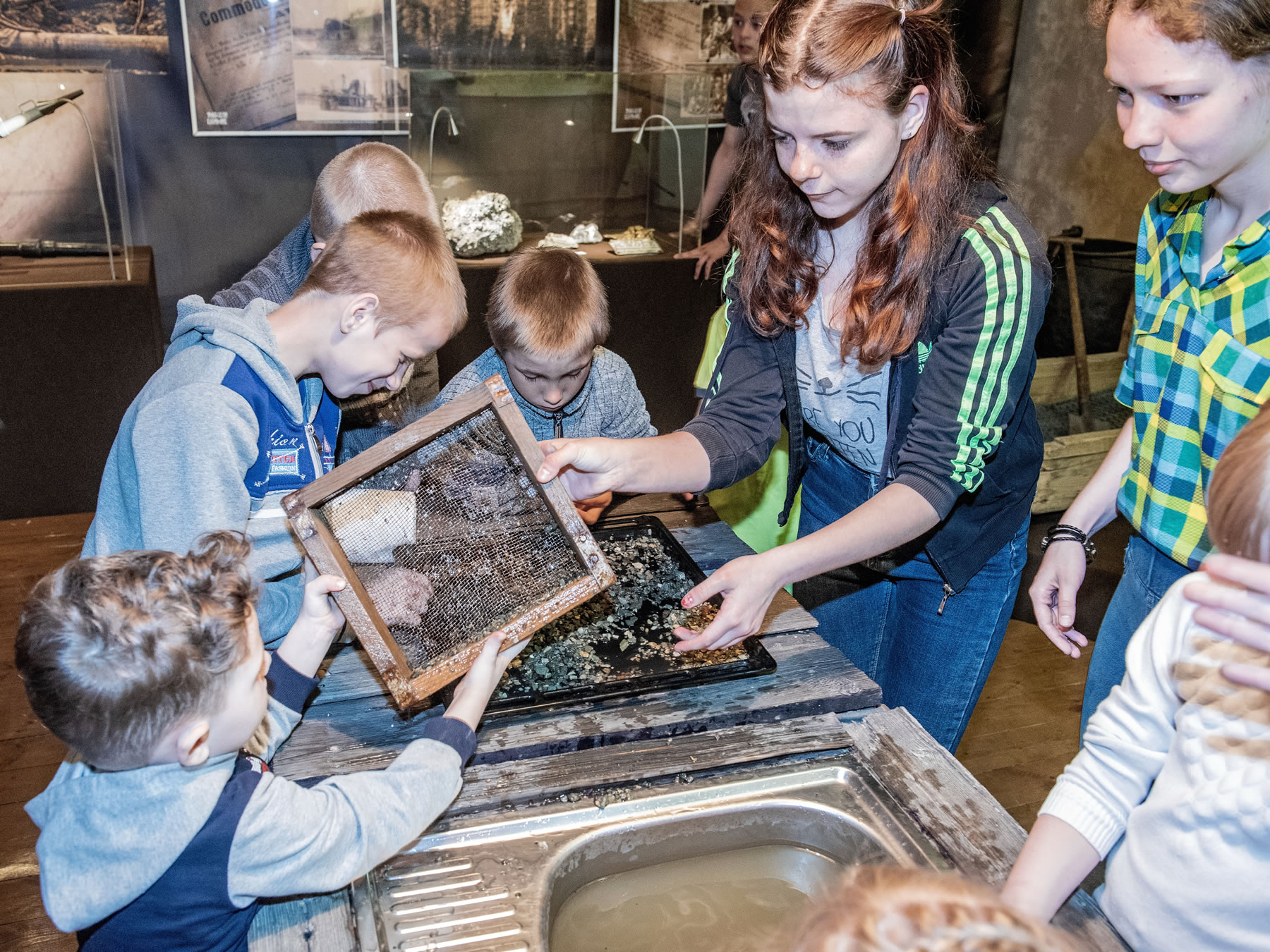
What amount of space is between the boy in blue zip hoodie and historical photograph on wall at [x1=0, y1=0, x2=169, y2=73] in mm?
2594

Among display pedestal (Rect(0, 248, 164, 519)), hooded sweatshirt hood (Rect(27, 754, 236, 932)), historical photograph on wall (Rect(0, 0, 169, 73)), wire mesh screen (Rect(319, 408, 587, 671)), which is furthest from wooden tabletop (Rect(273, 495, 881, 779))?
historical photograph on wall (Rect(0, 0, 169, 73))

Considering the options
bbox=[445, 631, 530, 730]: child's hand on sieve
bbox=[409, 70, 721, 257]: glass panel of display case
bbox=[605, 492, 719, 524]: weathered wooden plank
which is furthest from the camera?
bbox=[409, 70, 721, 257]: glass panel of display case

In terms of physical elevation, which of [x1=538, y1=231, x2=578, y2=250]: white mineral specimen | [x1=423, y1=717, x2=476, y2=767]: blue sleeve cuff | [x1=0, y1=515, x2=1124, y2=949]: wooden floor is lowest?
[x1=0, y1=515, x2=1124, y2=949]: wooden floor

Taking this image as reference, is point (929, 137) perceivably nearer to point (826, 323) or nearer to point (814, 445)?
point (826, 323)

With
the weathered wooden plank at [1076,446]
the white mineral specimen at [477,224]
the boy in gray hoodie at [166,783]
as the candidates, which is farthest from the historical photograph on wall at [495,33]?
the boy in gray hoodie at [166,783]

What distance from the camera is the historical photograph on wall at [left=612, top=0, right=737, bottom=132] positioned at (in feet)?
12.9

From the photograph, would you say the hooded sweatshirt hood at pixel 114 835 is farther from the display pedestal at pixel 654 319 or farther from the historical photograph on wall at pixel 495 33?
the historical photograph on wall at pixel 495 33

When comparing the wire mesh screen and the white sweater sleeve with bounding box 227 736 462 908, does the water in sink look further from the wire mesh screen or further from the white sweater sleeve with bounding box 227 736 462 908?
the wire mesh screen

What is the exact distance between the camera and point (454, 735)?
43.5 inches

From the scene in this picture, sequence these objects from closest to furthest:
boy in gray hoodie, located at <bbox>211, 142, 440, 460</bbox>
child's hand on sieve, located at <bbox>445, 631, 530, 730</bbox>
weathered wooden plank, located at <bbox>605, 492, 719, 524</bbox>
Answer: child's hand on sieve, located at <bbox>445, 631, 530, 730</bbox>
weathered wooden plank, located at <bbox>605, 492, 719, 524</bbox>
boy in gray hoodie, located at <bbox>211, 142, 440, 460</bbox>

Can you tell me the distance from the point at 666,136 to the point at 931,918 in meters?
3.82

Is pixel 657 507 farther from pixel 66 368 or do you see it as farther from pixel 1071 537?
pixel 66 368

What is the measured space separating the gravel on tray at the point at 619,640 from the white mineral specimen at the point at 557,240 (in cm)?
259

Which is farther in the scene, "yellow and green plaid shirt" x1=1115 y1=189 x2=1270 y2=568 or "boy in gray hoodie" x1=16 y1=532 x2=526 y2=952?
"yellow and green plaid shirt" x1=1115 y1=189 x2=1270 y2=568
